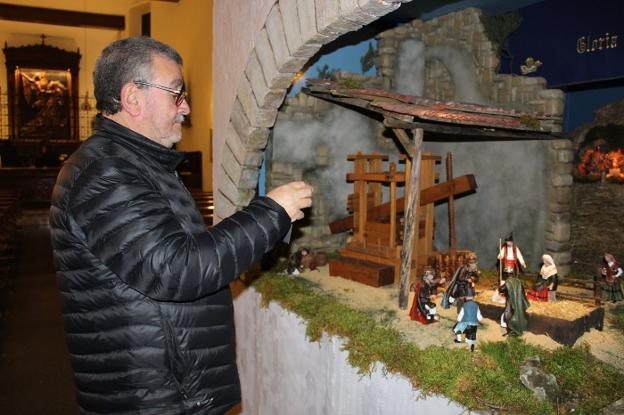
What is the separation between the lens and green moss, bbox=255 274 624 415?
2.66 m

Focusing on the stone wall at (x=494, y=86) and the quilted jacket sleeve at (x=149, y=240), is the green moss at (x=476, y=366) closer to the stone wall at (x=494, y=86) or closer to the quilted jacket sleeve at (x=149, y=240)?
the quilted jacket sleeve at (x=149, y=240)

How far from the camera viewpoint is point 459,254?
520 cm

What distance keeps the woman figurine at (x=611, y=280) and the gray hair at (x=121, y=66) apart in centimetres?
387

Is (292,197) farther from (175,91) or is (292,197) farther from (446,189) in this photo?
(446,189)

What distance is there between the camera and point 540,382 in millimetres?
2729

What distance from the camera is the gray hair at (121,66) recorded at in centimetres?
196

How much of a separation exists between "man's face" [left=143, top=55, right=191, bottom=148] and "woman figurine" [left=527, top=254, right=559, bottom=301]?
3.10m

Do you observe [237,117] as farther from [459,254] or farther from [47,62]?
[47,62]

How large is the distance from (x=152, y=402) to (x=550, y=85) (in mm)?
4694

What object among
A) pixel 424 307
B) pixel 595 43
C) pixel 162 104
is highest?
pixel 595 43

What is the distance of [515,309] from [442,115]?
1.40m

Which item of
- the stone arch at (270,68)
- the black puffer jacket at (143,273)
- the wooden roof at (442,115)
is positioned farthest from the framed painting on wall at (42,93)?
the black puffer jacket at (143,273)

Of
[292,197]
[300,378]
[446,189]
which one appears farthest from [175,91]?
[446,189]

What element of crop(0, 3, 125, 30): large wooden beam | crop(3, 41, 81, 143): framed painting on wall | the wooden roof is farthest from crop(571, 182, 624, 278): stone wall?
crop(3, 41, 81, 143): framed painting on wall
